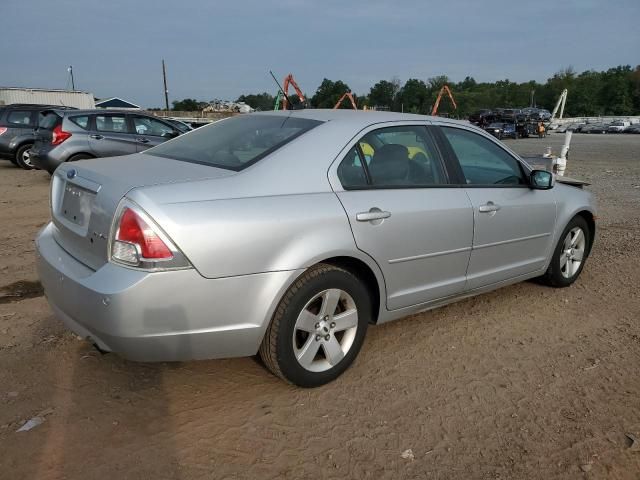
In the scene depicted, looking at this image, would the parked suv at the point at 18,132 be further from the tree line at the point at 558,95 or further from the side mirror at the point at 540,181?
the tree line at the point at 558,95

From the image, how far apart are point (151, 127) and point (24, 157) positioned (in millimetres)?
5184

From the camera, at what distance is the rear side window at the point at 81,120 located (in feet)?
34.3

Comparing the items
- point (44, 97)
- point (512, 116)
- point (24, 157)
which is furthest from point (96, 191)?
point (44, 97)

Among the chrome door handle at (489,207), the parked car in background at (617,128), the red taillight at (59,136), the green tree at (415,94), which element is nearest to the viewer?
the chrome door handle at (489,207)

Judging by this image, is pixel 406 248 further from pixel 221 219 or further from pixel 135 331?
pixel 135 331

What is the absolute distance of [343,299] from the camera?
315 centimetres

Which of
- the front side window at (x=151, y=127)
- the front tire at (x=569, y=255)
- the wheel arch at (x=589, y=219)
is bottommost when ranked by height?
the front tire at (x=569, y=255)

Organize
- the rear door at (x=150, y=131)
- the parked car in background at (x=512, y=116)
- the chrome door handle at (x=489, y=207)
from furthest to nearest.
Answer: the parked car in background at (x=512, y=116) → the rear door at (x=150, y=131) → the chrome door handle at (x=489, y=207)

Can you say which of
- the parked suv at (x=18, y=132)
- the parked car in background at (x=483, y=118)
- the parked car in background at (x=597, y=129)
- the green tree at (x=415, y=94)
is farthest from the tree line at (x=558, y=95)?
the parked suv at (x=18, y=132)

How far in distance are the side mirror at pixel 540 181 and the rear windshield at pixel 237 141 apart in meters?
1.93

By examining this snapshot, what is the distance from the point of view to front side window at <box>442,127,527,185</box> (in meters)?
3.89

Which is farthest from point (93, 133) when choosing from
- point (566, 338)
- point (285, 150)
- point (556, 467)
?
point (556, 467)

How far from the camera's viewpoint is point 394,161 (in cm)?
347

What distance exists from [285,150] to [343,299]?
36.3 inches
